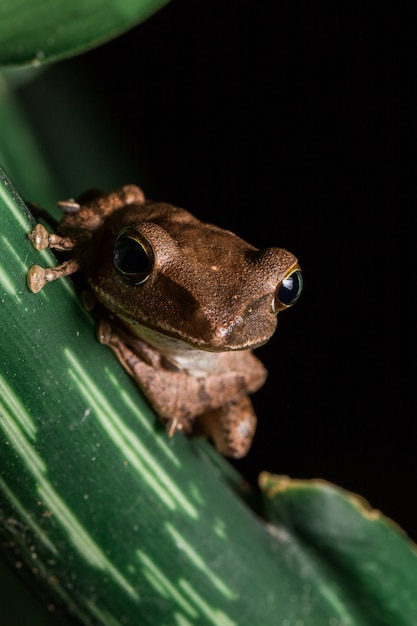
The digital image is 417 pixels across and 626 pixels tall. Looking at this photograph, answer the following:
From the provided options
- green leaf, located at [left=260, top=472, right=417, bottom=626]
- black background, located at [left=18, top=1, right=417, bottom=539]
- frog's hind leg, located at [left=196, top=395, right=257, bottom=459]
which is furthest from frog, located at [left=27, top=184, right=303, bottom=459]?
black background, located at [left=18, top=1, right=417, bottom=539]

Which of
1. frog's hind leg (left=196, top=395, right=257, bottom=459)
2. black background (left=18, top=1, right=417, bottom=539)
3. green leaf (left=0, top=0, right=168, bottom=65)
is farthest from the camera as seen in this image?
black background (left=18, top=1, right=417, bottom=539)

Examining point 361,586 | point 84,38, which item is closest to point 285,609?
point 361,586

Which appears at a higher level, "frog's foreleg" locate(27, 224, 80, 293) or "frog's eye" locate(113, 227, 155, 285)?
"frog's foreleg" locate(27, 224, 80, 293)

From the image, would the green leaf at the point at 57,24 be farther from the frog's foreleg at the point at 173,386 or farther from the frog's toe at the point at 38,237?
the frog's foreleg at the point at 173,386

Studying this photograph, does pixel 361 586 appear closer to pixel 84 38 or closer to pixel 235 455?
pixel 235 455

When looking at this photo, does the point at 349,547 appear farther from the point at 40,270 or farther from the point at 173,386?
the point at 40,270

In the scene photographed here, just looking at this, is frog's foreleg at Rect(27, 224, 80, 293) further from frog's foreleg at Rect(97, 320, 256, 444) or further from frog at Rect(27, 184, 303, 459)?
frog's foreleg at Rect(97, 320, 256, 444)

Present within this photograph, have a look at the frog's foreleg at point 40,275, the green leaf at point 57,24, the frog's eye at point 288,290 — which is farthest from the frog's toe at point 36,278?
the frog's eye at point 288,290
